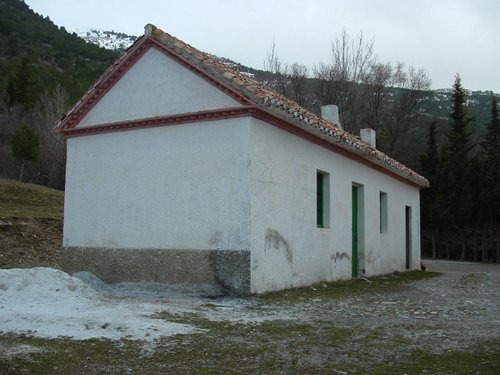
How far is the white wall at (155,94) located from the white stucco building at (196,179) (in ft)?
0.08

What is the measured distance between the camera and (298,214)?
1288 centimetres

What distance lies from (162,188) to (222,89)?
2445mm

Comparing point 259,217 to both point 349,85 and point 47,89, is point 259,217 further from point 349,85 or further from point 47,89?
point 47,89

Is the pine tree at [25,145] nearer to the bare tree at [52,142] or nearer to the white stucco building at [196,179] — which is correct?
the bare tree at [52,142]

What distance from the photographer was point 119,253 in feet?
41.9

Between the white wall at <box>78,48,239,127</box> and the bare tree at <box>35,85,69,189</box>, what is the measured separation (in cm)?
2704

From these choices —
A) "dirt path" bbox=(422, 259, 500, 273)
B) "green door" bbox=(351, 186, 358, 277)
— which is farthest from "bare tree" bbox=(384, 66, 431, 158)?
"green door" bbox=(351, 186, 358, 277)

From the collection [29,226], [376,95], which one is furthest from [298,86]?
[29,226]

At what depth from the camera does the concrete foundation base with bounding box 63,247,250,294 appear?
11086 mm

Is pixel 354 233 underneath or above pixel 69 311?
above

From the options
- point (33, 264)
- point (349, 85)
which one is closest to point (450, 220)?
point (349, 85)

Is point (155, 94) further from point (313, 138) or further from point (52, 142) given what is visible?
point (52, 142)

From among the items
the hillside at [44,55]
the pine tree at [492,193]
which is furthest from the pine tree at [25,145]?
the pine tree at [492,193]

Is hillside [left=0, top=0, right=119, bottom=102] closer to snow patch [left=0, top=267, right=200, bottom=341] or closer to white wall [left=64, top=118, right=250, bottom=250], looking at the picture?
white wall [left=64, top=118, right=250, bottom=250]
